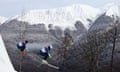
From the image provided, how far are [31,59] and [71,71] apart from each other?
32.4 m

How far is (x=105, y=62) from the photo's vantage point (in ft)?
443

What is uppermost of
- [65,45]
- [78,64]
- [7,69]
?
[7,69]

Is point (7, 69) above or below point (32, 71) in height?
above

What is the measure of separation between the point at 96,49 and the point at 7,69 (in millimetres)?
49881

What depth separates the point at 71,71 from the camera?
131 metres

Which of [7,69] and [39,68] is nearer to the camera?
[7,69]

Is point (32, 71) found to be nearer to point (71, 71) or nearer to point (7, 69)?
point (71, 71)

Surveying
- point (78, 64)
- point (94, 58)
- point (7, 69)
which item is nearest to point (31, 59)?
point (78, 64)

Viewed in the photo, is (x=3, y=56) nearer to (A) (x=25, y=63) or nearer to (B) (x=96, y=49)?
(B) (x=96, y=49)

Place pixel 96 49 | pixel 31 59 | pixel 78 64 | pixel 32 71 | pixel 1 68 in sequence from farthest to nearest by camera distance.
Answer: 1. pixel 31 59
2. pixel 78 64
3. pixel 32 71
4. pixel 96 49
5. pixel 1 68

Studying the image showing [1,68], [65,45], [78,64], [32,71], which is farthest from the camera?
[78,64]

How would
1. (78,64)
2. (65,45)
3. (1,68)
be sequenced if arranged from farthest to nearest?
1. (78,64)
2. (65,45)
3. (1,68)

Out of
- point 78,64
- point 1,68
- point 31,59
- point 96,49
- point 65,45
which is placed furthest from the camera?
point 31,59

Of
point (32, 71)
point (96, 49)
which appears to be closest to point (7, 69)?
point (96, 49)
